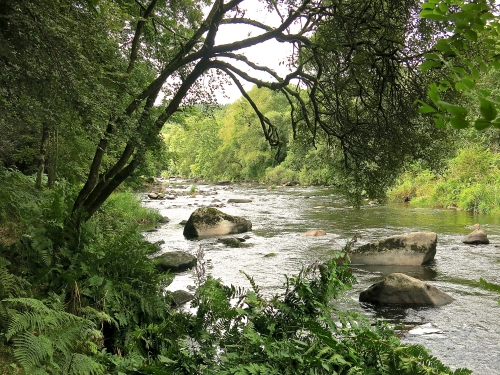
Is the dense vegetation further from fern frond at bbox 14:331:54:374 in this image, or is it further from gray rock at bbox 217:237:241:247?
gray rock at bbox 217:237:241:247

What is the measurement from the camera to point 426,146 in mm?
7543

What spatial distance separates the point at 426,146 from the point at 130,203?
15253mm

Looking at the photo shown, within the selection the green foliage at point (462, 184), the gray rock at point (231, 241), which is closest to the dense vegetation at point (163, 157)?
the gray rock at point (231, 241)

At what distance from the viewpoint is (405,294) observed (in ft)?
26.9

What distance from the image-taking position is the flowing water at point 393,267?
6559mm

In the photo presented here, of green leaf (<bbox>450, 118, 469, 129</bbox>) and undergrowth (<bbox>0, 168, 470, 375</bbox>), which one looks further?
undergrowth (<bbox>0, 168, 470, 375</bbox>)

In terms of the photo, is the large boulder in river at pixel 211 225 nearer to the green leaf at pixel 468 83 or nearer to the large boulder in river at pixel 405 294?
the large boulder in river at pixel 405 294

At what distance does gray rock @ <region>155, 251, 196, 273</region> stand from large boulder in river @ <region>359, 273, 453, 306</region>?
15.2 feet

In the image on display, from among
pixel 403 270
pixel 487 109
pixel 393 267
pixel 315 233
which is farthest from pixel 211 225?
pixel 487 109

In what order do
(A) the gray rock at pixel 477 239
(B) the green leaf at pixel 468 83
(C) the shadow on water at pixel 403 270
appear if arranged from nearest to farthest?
(B) the green leaf at pixel 468 83 → (C) the shadow on water at pixel 403 270 → (A) the gray rock at pixel 477 239

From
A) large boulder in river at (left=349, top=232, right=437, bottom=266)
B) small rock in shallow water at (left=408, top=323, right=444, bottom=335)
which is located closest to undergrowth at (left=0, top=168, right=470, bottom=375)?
small rock in shallow water at (left=408, top=323, right=444, bottom=335)

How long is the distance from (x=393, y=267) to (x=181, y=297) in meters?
6.06

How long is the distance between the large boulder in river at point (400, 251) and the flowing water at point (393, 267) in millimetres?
A: 322

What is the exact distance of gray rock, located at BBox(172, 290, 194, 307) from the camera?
26.0 ft
